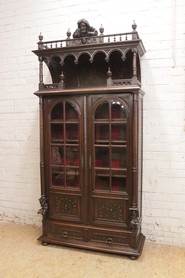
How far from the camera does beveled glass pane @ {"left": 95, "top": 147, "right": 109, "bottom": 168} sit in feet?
8.14

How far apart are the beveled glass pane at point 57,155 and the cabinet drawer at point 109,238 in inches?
32.5

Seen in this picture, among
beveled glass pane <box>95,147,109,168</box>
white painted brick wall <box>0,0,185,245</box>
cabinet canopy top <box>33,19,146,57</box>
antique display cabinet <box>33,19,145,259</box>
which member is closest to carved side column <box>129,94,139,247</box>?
antique display cabinet <box>33,19,145,259</box>

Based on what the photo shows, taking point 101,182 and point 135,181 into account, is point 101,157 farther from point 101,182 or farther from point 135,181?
point 135,181

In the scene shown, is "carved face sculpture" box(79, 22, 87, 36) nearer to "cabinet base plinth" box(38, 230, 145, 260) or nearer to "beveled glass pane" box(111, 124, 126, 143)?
"beveled glass pane" box(111, 124, 126, 143)

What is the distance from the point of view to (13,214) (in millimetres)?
3346

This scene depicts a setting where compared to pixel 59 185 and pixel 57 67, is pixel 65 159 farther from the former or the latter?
pixel 57 67

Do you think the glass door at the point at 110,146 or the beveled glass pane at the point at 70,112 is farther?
the beveled glass pane at the point at 70,112

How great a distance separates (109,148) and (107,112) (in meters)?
0.37

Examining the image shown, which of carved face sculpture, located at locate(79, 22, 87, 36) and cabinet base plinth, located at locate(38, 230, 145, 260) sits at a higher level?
carved face sculpture, located at locate(79, 22, 87, 36)

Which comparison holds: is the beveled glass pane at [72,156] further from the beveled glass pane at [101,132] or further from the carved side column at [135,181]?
the carved side column at [135,181]

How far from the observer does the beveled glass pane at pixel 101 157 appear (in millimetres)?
2480

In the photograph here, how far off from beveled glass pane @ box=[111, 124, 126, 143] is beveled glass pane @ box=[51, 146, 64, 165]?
1.96 feet

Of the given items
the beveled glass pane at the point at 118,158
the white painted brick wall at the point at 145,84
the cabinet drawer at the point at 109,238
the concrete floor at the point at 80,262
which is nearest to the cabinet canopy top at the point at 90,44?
A: the white painted brick wall at the point at 145,84

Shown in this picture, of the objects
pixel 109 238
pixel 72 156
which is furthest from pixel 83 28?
pixel 109 238
